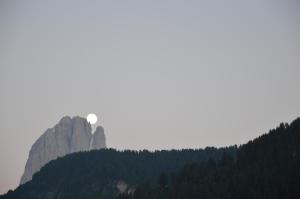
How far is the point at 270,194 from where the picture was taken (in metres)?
186

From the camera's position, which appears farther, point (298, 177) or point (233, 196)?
point (233, 196)

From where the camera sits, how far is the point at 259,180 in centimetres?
19662

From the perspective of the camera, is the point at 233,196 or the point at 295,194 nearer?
the point at 295,194

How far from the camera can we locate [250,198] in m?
191

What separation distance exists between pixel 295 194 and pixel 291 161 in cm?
2083

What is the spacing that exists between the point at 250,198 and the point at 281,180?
943cm

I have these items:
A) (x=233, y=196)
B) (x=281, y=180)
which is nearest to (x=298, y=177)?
(x=281, y=180)

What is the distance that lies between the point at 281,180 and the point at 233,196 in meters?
15.6

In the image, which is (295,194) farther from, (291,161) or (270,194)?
(291,161)

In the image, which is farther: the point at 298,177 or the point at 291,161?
the point at 291,161

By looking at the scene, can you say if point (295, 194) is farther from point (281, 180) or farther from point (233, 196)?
point (233, 196)

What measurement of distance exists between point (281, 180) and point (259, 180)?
29.2 feet

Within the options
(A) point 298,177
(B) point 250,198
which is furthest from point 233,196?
(A) point 298,177

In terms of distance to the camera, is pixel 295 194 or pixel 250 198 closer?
pixel 295 194
